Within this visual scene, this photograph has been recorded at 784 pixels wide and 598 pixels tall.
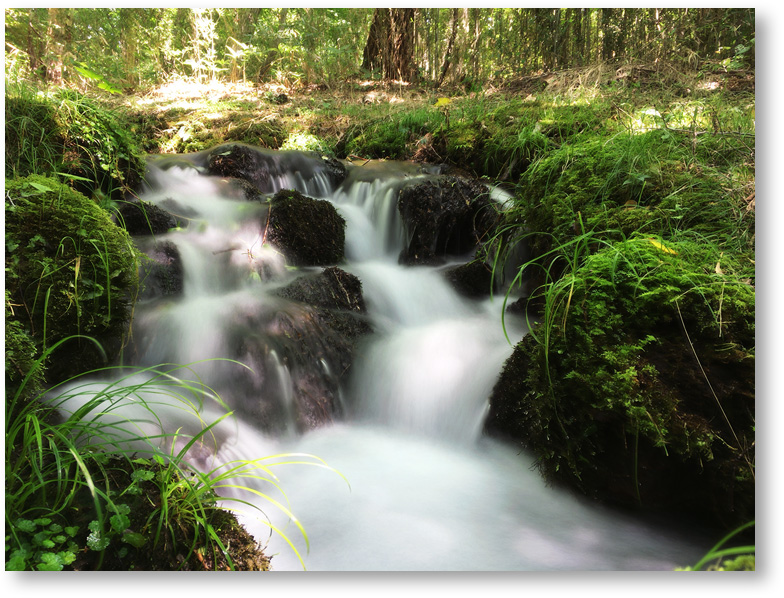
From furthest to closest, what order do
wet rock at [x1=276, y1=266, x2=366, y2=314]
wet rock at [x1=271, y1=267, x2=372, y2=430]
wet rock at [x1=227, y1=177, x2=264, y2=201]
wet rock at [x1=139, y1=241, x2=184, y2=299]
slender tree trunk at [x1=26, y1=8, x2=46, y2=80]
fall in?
wet rock at [x1=227, y1=177, x2=264, y2=201] < wet rock at [x1=276, y1=266, x2=366, y2=314] < wet rock at [x1=139, y1=241, x2=184, y2=299] < wet rock at [x1=271, y1=267, x2=372, y2=430] < slender tree trunk at [x1=26, y1=8, x2=46, y2=80]

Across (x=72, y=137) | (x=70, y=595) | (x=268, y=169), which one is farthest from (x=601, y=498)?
(x=268, y=169)

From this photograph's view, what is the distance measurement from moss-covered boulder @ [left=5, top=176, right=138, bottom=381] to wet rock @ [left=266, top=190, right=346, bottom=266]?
4.55ft

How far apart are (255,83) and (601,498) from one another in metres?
6.14

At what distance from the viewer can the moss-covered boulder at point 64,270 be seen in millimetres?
1923

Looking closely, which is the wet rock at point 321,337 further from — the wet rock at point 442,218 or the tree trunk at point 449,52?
the tree trunk at point 449,52

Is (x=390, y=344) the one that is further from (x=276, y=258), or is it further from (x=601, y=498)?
(x=601, y=498)

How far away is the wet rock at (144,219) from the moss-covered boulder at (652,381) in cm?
294

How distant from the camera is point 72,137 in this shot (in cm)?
297

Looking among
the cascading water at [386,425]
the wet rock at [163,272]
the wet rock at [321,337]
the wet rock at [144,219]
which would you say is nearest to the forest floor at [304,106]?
the cascading water at [386,425]

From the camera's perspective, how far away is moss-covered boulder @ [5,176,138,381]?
→ 75.7 inches

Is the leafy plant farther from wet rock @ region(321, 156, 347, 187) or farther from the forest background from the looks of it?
wet rock @ region(321, 156, 347, 187)

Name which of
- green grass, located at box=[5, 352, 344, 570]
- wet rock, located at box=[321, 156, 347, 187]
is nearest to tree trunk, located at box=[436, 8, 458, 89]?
wet rock, located at box=[321, 156, 347, 187]

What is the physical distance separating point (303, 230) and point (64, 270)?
182cm

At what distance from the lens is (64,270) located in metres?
2.01
